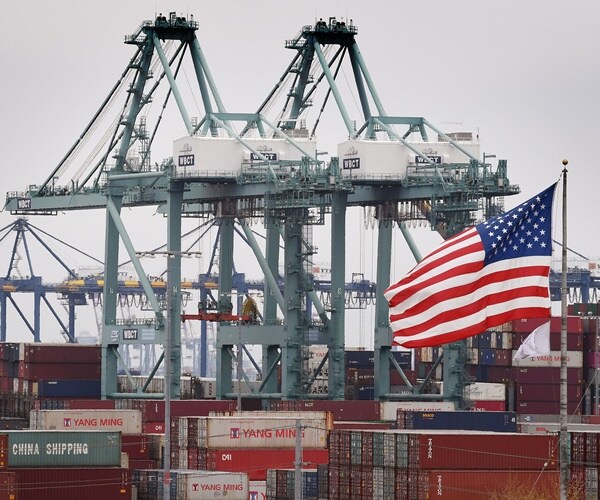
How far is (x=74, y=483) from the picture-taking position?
2480 inches

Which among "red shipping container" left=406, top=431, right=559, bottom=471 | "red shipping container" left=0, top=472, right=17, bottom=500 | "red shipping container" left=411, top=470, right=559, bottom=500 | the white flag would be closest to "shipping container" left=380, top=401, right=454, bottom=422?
"red shipping container" left=0, top=472, right=17, bottom=500

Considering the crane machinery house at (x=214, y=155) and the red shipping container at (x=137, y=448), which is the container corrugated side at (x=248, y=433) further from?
the crane machinery house at (x=214, y=155)

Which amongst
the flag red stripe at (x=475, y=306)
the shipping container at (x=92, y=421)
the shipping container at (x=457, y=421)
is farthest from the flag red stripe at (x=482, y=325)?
the shipping container at (x=92, y=421)

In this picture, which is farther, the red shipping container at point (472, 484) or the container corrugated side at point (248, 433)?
the container corrugated side at point (248, 433)

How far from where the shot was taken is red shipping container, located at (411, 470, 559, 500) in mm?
54469

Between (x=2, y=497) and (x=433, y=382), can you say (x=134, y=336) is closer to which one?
(x=433, y=382)

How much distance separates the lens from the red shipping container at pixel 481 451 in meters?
55.1

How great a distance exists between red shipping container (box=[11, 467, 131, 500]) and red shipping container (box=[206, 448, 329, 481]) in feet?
16.3

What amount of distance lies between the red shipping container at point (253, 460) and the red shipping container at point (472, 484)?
44.1ft

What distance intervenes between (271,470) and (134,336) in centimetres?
4579

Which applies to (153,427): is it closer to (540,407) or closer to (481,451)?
(540,407)

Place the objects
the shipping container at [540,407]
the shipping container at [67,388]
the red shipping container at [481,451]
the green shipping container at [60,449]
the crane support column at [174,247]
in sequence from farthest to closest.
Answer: the shipping container at [67,388], the crane support column at [174,247], the shipping container at [540,407], the green shipping container at [60,449], the red shipping container at [481,451]

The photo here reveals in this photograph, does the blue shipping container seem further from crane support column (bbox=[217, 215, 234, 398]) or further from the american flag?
the american flag

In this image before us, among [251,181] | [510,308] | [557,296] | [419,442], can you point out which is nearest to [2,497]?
[419,442]
